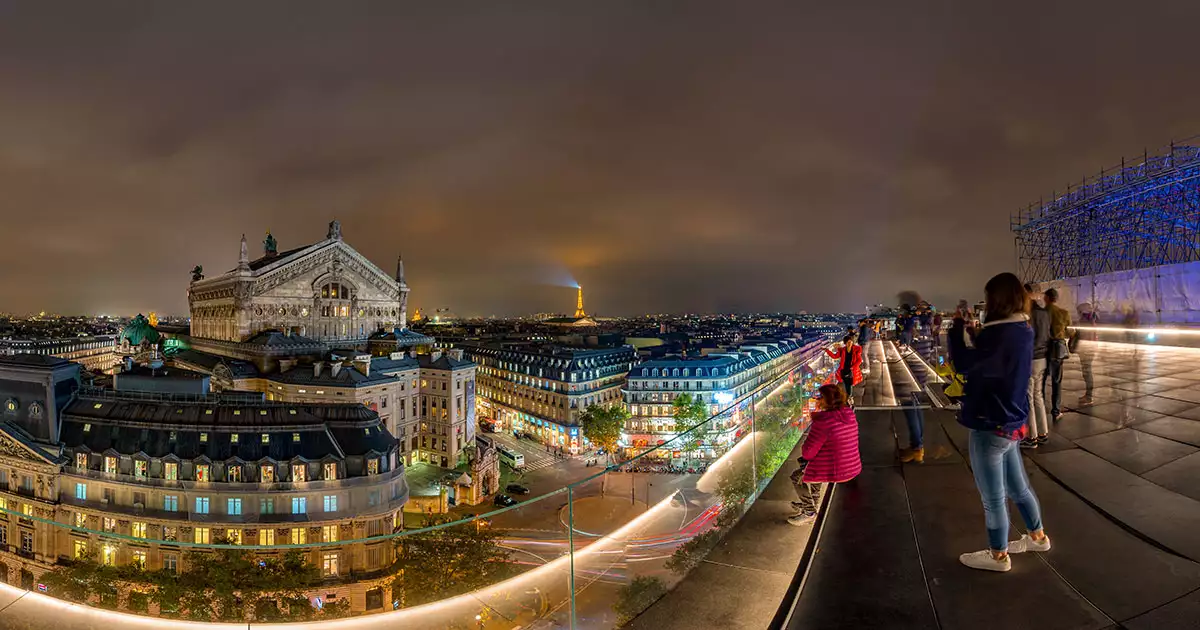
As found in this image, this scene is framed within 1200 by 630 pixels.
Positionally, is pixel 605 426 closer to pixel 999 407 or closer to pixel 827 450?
pixel 827 450

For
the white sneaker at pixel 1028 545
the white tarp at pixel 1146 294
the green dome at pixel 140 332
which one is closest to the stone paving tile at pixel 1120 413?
the white sneaker at pixel 1028 545

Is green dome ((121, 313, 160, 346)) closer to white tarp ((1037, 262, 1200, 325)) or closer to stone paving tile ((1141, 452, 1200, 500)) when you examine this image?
stone paving tile ((1141, 452, 1200, 500))

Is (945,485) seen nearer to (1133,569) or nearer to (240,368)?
(1133,569)

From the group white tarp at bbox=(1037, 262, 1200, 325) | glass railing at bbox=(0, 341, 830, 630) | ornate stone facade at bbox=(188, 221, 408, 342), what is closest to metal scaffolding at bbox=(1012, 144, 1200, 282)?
white tarp at bbox=(1037, 262, 1200, 325)

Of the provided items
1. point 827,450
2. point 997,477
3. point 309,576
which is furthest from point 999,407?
point 309,576

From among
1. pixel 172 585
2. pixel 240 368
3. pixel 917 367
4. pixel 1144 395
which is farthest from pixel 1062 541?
pixel 240 368

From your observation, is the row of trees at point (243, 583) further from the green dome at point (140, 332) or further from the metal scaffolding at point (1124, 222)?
the green dome at point (140, 332)

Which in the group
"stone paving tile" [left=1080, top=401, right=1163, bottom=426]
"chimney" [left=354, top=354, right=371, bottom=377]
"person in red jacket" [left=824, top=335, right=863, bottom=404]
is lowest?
"chimney" [left=354, top=354, right=371, bottom=377]
